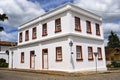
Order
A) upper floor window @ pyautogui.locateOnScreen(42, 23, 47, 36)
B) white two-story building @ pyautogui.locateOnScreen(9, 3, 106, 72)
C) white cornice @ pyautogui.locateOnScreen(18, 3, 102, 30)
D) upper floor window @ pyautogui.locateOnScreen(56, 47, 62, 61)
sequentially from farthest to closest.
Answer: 1. upper floor window @ pyautogui.locateOnScreen(42, 23, 47, 36)
2. upper floor window @ pyautogui.locateOnScreen(56, 47, 62, 61)
3. white cornice @ pyautogui.locateOnScreen(18, 3, 102, 30)
4. white two-story building @ pyautogui.locateOnScreen(9, 3, 106, 72)

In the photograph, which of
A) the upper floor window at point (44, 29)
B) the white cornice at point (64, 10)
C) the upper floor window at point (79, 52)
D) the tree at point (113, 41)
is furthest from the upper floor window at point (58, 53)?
the tree at point (113, 41)

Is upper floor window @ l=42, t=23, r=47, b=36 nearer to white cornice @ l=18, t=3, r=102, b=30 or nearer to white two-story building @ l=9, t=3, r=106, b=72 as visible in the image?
white two-story building @ l=9, t=3, r=106, b=72

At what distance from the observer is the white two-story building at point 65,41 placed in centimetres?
1994

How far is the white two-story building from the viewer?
Answer: 1994 cm

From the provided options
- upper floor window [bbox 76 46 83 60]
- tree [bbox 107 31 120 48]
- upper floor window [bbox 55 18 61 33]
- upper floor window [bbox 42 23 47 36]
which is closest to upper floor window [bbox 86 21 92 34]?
upper floor window [bbox 76 46 83 60]

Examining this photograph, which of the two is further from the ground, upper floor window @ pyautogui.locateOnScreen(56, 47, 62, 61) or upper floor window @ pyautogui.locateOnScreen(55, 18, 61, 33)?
upper floor window @ pyautogui.locateOnScreen(55, 18, 61, 33)

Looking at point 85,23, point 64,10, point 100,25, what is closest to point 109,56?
point 100,25

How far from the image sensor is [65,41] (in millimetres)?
20047

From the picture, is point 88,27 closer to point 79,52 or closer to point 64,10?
point 79,52

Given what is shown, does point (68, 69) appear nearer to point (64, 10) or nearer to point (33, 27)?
point (64, 10)

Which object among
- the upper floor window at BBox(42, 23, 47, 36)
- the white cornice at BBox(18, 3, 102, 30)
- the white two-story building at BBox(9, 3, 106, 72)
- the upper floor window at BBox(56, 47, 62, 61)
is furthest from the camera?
the upper floor window at BBox(42, 23, 47, 36)

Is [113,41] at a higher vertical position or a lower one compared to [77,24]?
higher

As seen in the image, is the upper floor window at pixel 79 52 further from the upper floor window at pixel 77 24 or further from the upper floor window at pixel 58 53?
the upper floor window at pixel 77 24

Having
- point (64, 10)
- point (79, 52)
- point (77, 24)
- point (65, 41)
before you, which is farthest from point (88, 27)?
point (65, 41)
